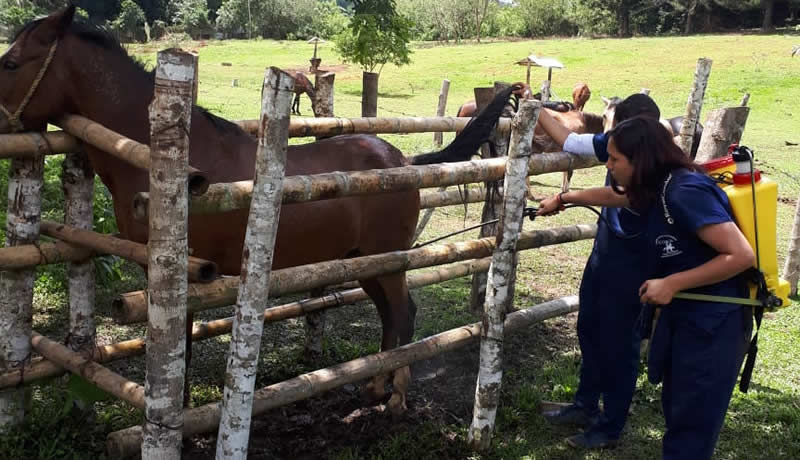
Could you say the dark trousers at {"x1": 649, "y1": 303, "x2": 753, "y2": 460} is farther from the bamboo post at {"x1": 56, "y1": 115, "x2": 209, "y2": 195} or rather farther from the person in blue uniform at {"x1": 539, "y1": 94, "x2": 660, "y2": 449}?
the bamboo post at {"x1": 56, "y1": 115, "x2": 209, "y2": 195}

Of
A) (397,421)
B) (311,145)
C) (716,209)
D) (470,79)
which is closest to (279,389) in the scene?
(397,421)

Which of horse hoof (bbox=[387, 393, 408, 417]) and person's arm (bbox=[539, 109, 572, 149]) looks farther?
horse hoof (bbox=[387, 393, 408, 417])

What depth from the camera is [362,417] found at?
439 centimetres

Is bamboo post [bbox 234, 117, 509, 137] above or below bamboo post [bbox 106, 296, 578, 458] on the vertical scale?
above

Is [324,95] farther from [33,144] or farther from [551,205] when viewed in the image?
[33,144]

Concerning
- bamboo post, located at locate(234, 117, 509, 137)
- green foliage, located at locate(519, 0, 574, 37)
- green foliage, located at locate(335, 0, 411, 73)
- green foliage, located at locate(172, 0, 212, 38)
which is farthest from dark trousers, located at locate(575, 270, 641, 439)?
green foliage, located at locate(172, 0, 212, 38)

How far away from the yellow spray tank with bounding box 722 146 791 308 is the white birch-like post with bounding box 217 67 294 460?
2.01m

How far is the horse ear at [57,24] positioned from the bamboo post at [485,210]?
2.73 meters

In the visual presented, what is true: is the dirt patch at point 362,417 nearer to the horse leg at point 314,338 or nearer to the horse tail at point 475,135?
the horse leg at point 314,338

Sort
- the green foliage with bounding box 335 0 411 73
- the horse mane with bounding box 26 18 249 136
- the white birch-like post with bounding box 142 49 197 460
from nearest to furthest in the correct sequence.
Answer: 1. the white birch-like post with bounding box 142 49 197 460
2. the horse mane with bounding box 26 18 249 136
3. the green foliage with bounding box 335 0 411 73

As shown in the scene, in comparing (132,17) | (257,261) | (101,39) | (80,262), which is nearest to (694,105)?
(257,261)

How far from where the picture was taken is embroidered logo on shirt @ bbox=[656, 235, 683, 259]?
316 cm

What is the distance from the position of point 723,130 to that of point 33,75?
165 inches

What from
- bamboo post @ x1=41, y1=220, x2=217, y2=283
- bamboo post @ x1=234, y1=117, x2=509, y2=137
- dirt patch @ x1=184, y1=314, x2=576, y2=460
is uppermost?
bamboo post @ x1=234, y1=117, x2=509, y2=137
